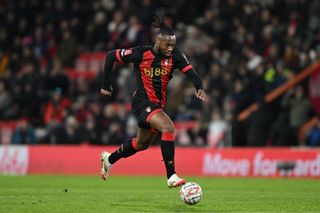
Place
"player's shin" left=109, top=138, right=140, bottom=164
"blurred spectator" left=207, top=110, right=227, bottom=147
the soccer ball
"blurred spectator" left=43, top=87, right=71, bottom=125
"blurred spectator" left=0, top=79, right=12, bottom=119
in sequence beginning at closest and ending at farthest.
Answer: the soccer ball < "player's shin" left=109, top=138, right=140, bottom=164 < "blurred spectator" left=207, top=110, right=227, bottom=147 < "blurred spectator" left=43, top=87, right=71, bottom=125 < "blurred spectator" left=0, top=79, right=12, bottom=119

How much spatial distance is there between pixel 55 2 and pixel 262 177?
13.0 metres

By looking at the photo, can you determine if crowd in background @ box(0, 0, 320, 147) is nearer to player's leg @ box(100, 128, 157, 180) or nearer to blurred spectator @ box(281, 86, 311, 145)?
blurred spectator @ box(281, 86, 311, 145)

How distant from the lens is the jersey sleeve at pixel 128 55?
11.4 metres

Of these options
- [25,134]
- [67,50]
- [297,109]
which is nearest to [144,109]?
[297,109]

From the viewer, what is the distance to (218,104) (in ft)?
70.2

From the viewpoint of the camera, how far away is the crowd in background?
2045 centimetres

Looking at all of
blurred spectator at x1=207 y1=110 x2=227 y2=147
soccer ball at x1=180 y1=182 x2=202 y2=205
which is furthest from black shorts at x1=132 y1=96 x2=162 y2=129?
blurred spectator at x1=207 y1=110 x2=227 y2=147

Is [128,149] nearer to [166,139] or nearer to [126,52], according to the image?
[166,139]

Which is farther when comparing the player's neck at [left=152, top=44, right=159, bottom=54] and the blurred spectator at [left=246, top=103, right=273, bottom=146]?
the blurred spectator at [left=246, top=103, right=273, bottom=146]

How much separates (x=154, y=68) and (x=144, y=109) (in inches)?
24.6

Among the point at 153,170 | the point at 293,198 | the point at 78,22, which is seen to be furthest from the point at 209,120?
the point at 293,198

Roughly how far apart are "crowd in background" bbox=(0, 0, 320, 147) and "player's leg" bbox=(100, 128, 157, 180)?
8.31 metres

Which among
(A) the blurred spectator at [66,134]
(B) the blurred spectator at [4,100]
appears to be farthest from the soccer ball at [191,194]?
(B) the blurred spectator at [4,100]

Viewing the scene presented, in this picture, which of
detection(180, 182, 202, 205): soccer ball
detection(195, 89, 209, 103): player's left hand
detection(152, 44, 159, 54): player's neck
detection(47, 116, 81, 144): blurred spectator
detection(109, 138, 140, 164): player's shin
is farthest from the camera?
detection(47, 116, 81, 144): blurred spectator
